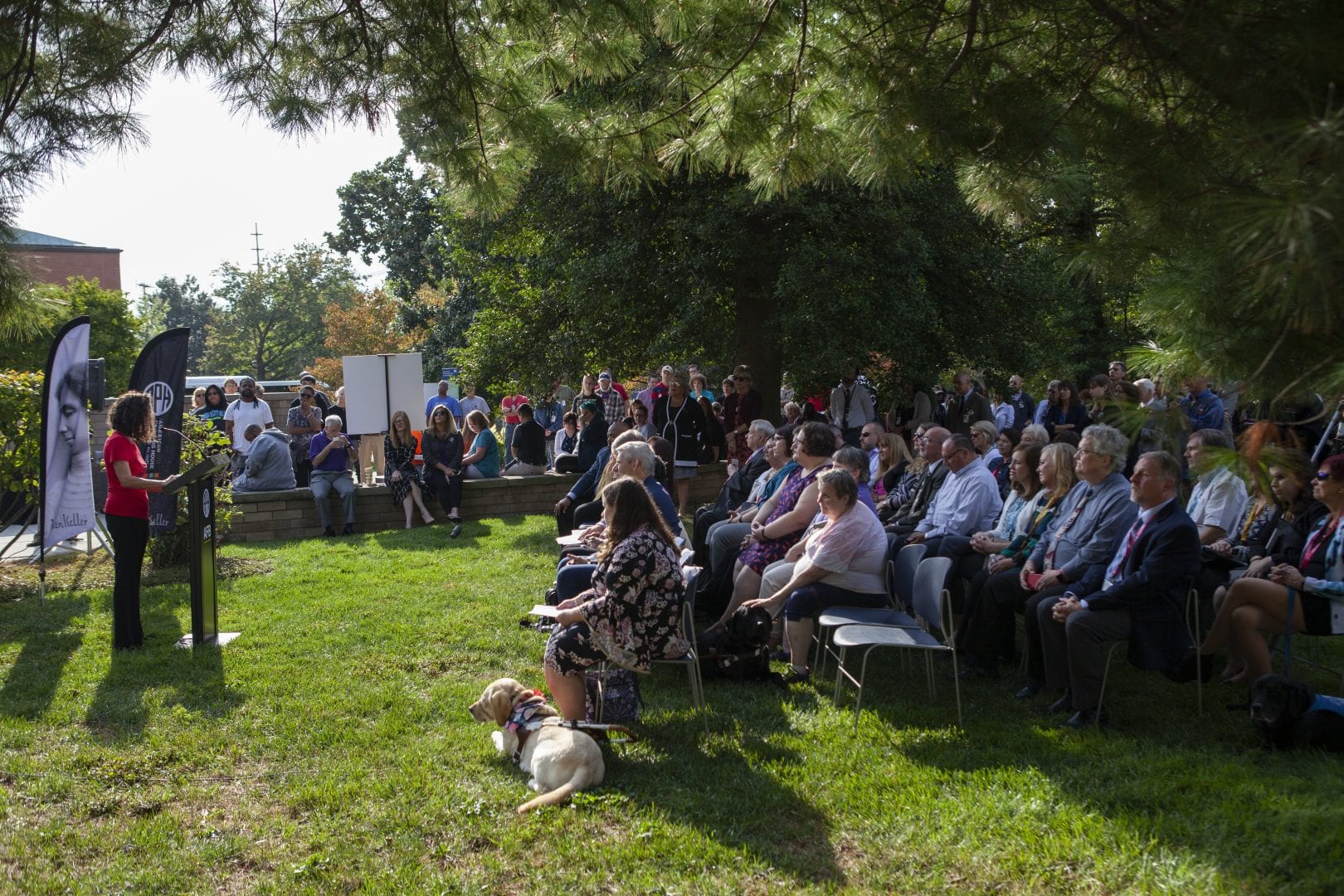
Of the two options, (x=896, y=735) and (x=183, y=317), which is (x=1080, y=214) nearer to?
(x=896, y=735)

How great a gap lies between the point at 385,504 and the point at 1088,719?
31.7ft

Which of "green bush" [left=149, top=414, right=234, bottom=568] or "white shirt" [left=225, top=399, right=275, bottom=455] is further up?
"white shirt" [left=225, top=399, right=275, bottom=455]

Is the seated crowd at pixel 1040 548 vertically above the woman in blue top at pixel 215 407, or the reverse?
the woman in blue top at pixel 215 407

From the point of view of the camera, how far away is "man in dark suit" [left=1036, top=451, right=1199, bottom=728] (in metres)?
5.19

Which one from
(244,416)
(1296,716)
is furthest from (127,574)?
(244,416)

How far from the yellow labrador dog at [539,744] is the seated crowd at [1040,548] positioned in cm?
31

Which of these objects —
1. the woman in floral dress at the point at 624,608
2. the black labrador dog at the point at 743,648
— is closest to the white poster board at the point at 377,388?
the black labrador dog at the point at 743,648

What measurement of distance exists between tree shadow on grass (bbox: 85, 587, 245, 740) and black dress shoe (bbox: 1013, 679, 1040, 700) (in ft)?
13.7

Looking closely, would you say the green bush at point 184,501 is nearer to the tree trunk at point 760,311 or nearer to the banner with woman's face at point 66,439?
the banner with woman's face at point 66,439

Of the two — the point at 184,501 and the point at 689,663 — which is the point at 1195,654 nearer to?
A: the point at 689,663

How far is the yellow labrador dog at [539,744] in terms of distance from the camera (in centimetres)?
459

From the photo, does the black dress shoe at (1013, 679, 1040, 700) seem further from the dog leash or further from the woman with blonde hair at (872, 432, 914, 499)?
the woman with blonde hair at (872, 432, 914, 499)

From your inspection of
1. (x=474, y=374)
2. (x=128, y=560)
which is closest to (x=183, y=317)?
(x=474, y=374)

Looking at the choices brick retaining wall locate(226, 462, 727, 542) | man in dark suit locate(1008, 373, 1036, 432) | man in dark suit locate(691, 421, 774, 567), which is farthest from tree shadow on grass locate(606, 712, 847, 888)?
man in dark suit locate(1008, 373, 1036, 432)
